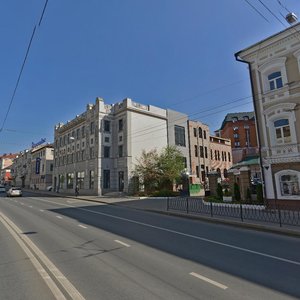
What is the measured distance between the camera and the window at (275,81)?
17.5 metres

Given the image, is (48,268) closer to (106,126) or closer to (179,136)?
(106,126)

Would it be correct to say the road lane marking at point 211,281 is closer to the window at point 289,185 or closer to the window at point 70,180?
the window at point 289,185

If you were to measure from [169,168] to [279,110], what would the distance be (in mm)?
18724

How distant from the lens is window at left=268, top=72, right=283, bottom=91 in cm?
1750

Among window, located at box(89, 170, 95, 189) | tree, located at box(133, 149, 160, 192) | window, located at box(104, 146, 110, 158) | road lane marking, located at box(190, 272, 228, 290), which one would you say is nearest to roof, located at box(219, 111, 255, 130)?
window, located at box(104, 146, 110, 158)

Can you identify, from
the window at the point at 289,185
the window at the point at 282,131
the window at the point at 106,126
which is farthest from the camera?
the window at the point at 106,126

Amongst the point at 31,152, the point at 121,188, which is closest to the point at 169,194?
the point at 121,188

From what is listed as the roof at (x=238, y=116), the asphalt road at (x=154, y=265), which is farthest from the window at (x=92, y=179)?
the roof at (x=238, y=116)

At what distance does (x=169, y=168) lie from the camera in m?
34.1

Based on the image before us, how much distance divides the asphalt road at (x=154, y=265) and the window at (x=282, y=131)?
8.66 metres

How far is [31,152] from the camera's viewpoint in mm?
80125

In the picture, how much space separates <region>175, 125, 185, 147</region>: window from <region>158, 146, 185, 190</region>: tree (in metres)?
10.8

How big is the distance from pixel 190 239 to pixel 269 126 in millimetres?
11871

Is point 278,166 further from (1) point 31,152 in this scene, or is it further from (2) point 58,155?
(1) point 31,152
